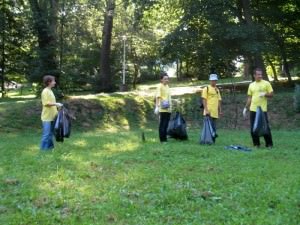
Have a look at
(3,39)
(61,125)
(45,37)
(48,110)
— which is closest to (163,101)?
(61,125)

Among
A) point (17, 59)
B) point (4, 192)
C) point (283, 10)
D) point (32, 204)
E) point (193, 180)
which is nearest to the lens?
point (32, 204)

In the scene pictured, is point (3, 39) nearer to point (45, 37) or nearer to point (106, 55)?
point (45, 37)

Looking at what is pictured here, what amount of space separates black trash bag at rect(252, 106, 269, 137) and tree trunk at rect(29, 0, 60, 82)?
54.5 ft

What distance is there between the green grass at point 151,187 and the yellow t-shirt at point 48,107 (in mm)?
849

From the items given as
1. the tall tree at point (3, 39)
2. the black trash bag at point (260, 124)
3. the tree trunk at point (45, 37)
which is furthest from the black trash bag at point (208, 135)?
the tall tree at point (3, 39)

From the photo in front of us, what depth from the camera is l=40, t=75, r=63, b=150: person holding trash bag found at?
431 inches

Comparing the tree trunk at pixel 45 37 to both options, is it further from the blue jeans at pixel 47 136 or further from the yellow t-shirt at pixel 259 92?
the yellow t-shirt at pixel 259 92

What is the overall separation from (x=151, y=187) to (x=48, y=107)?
4.60 meters

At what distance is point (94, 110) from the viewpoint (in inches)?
829

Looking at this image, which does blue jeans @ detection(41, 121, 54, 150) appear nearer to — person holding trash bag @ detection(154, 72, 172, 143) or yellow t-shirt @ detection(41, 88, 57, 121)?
yellow t-shirt @ detection(41, 88, 57, 121)

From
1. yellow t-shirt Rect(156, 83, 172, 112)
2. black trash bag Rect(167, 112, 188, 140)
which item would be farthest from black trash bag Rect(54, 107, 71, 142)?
black trash bag Rect(167, 112, 188, 140)

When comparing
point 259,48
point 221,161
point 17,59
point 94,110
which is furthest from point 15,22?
point 221,161

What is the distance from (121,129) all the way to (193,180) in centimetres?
1265

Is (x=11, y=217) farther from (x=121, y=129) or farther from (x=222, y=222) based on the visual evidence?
(x=121, y=129)
